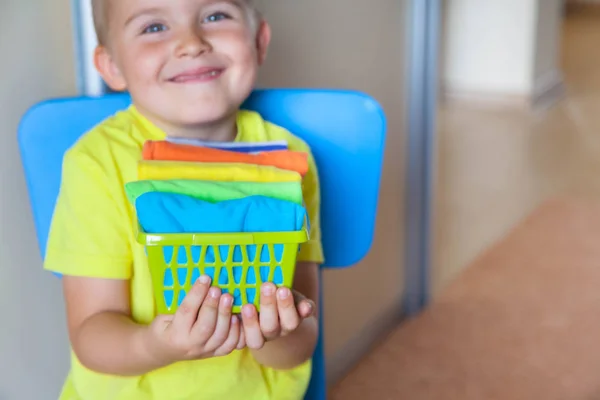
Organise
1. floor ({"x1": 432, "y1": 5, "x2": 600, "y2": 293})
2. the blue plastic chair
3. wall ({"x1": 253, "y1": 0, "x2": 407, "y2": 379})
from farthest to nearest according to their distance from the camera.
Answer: floor ({"x1": 432, "y1": 5, "x2": 600, "y2": 293}), wall ({"x1": 253, "y1": 0, "x2": 407, "y2": 379}), the blue plastic chair

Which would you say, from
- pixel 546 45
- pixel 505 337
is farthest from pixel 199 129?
pixel 546 45

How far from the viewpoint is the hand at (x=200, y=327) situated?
68 centimetres

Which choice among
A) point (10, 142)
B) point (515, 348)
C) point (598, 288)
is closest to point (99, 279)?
point (10, 142)

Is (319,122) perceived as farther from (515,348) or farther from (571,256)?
(571,256)

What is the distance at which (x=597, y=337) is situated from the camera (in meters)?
1.94

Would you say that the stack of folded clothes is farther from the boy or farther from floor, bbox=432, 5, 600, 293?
floor, bbox=432, 5, 600, 293

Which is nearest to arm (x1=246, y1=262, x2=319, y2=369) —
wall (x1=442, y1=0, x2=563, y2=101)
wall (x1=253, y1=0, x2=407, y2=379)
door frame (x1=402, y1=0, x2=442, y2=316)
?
wall (x1=253, y1=0, x2=407, y2=379)

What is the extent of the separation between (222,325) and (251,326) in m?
0.03

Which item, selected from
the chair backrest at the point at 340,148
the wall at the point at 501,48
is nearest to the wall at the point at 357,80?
the chair backrest at the point at 340,148

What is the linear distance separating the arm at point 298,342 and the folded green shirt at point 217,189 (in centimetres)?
17

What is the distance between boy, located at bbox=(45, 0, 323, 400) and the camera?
0.80m

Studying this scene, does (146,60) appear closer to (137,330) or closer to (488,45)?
(137,330)

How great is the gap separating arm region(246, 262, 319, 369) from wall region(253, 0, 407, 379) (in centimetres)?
47

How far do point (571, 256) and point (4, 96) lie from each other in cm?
191
